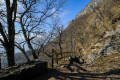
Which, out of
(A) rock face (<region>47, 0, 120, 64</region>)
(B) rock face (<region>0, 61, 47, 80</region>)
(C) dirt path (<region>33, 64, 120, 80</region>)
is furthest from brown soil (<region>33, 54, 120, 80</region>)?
(A) rock face (<region>47, 0, 120, 64</region>)

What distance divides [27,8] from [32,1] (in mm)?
651

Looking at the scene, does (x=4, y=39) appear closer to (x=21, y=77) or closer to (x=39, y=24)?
(x=21, y=77)

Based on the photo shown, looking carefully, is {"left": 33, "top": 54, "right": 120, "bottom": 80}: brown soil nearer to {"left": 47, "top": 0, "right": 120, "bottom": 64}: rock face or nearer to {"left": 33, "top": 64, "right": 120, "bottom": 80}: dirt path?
{"left": 33, "top": 64, "right": 120, "bottom": 80}: dirt path

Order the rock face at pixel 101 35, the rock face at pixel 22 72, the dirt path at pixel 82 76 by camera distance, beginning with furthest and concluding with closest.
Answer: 1. the rock face at pixel 101 35
2. the dirt path at pixel 82 76
3. the rock face at pixel 22 72

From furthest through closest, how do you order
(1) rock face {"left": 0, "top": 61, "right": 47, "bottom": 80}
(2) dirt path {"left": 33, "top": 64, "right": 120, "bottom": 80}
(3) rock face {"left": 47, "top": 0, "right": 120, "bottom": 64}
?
(3) rock face {"left": 47, "top": 0, "right": 120, "bottom": 64}
(2) dirt path {"left": 33, "top": 64, "right": 120, "bottom": 80}
(1) rock face {"left": 0, "top": 61, "right": 47, "bottom": 80}

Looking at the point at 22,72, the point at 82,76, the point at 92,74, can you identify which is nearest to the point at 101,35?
the point at 92,74

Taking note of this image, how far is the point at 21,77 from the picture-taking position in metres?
2.92

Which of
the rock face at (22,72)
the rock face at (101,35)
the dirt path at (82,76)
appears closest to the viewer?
the rock face at (22,72)

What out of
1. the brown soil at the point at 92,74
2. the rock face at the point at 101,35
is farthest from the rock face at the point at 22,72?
the rock face at the point at 101,35

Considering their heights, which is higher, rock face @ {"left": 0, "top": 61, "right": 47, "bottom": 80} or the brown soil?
rock face @ {"left": 0, "top": 61, "right": 47, "bottom": 80}

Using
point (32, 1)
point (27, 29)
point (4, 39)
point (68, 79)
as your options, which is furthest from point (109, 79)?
point (27, 29)

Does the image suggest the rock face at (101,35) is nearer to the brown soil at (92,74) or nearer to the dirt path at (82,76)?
the brown soil at (92,74)

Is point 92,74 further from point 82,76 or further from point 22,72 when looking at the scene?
point 22,72

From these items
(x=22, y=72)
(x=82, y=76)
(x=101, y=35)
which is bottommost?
(x=82, y=76)
